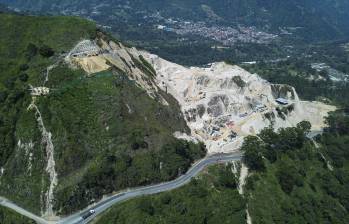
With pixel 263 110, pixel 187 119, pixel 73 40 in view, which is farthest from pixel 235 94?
pixel 73 40

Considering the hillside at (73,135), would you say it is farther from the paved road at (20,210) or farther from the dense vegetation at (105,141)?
the paved road at (20,210)

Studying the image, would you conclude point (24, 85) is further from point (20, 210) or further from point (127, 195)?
point (127, 195)

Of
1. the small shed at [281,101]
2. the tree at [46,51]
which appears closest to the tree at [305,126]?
the small shed at [281,101]

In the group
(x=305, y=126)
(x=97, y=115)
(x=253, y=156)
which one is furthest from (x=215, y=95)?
(x=97, y=115)

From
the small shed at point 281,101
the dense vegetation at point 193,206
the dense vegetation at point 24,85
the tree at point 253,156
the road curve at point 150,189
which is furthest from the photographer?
the small shed at point 281,101

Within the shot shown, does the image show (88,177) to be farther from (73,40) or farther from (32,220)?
(73,40)

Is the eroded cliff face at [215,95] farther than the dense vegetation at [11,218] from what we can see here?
Yes
